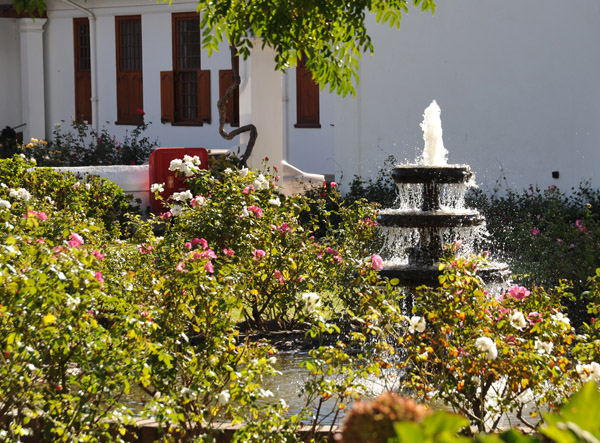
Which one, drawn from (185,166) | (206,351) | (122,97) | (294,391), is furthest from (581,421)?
(122,97)

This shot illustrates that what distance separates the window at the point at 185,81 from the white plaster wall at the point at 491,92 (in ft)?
21.6

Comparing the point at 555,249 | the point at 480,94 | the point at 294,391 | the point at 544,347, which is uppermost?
the point at 480,94

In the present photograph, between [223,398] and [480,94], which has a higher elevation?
[480,94]

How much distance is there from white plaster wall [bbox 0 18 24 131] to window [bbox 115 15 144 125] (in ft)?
10.4

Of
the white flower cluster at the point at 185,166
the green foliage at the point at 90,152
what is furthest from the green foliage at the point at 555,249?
the green foliage at the point at 90,152

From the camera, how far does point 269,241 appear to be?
22.9 ft

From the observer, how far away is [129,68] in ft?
66.3

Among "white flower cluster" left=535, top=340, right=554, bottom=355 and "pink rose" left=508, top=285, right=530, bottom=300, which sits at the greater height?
"pink rose" left=508, top=285, right=530, bottom=300

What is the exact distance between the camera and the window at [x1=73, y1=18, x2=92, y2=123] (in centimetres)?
2089

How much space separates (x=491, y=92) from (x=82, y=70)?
11.2m

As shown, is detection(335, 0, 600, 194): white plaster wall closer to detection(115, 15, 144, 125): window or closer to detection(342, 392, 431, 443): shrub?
detection(115, 15, 144, 125): window

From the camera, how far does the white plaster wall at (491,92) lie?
11.7 metres

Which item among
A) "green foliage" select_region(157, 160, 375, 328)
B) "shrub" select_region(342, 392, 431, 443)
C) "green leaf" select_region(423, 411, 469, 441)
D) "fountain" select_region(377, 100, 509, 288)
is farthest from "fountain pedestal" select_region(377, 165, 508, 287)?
"green leaf" select_region(423, 411, 469, 441)

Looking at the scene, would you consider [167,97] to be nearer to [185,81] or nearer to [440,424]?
[185,81]
